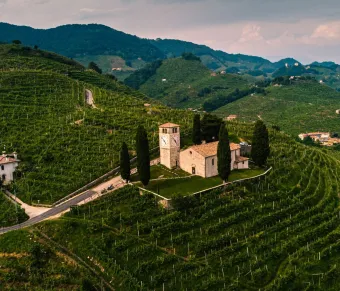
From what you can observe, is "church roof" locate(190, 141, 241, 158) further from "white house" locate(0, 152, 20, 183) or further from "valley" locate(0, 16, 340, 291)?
"white house" locate(0, 152, 20, 183)

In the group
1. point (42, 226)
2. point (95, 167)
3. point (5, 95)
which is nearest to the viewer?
point (42, 226)

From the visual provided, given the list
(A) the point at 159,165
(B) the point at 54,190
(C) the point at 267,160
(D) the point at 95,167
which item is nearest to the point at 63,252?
(B) the point at 54,190

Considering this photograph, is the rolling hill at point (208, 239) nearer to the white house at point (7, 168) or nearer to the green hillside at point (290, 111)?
the white house at point (7, 168)

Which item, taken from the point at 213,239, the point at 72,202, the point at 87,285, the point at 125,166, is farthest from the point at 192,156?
the point at 87,285

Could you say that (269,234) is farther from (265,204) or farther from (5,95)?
(5,95)

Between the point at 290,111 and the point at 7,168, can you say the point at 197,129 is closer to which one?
the point at 7,168

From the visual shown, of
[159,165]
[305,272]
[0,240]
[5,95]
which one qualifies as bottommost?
[305,272]

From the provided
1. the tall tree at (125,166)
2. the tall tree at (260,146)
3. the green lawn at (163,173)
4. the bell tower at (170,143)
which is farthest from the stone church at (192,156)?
the tall tree at (125,166)
